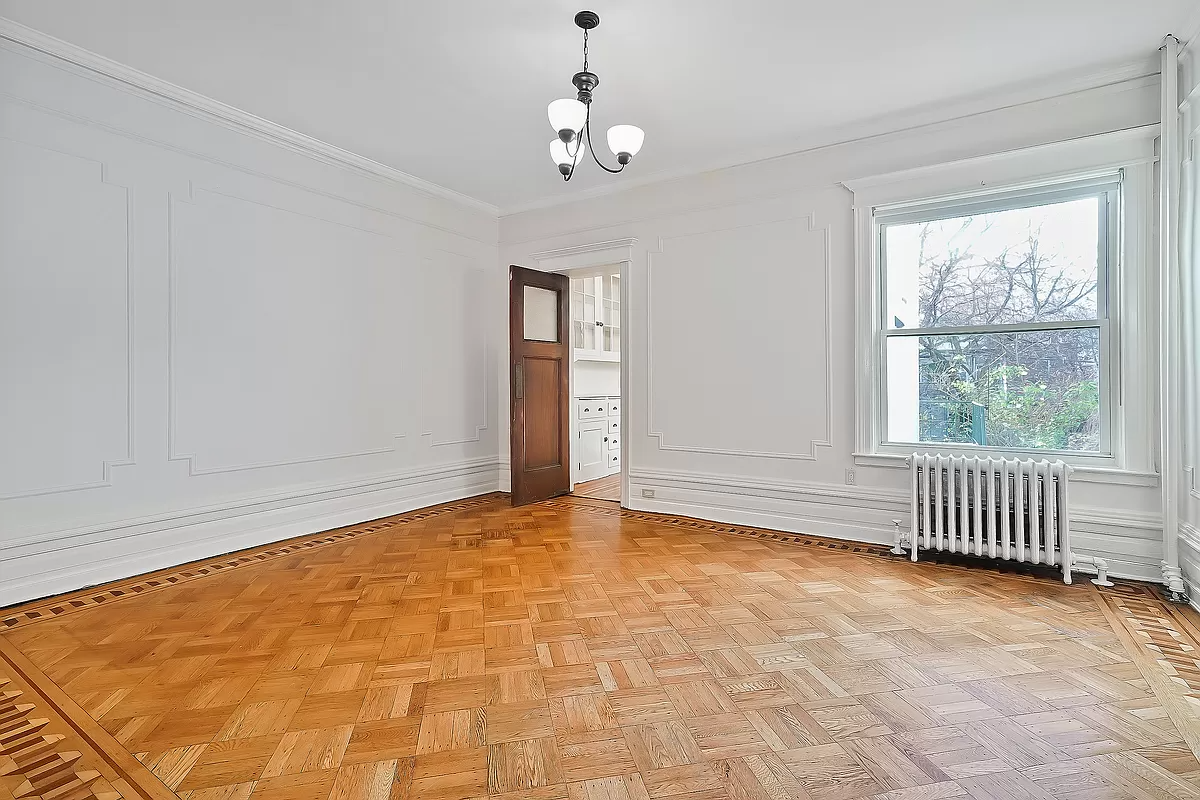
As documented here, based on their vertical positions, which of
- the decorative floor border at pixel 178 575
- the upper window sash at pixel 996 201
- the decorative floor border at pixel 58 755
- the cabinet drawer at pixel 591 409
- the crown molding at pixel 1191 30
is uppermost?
the crown molding at pixel 1191 30

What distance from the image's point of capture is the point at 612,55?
3.17 meters

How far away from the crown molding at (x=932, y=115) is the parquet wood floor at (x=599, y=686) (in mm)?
2772

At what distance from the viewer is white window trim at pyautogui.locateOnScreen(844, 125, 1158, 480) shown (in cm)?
327

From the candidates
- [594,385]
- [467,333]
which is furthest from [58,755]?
[594,385]

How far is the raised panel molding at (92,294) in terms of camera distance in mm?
2971

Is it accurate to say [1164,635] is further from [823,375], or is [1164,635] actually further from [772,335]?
[772,335]

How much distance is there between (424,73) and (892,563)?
3930 mm

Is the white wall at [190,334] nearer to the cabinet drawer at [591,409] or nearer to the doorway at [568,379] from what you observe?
the doorway at [568,379]

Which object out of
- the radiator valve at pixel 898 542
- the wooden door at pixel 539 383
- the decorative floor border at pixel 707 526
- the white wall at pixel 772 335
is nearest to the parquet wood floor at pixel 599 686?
the radiator valve at pixel 898 542

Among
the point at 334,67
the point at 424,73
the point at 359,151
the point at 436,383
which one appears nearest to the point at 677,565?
the point at 436,383

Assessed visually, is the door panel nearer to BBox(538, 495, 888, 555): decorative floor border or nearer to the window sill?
BBox(538, 495, 888, 555): decorative floor border

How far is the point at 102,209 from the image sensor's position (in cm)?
326

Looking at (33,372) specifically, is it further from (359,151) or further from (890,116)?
(890,116)

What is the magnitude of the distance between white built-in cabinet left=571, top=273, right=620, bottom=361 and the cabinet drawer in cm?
50
